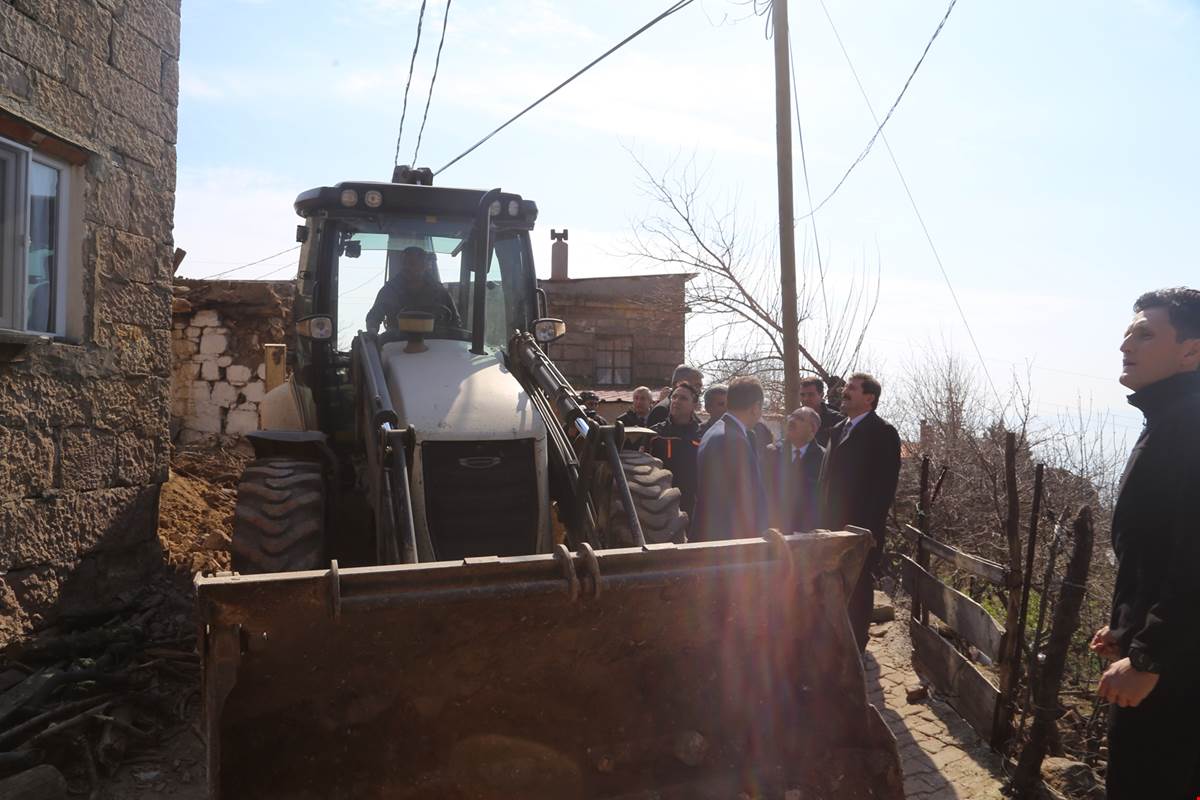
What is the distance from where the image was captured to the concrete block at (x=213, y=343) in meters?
14.2

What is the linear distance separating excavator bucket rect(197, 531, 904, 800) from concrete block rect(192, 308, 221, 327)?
12.5 m

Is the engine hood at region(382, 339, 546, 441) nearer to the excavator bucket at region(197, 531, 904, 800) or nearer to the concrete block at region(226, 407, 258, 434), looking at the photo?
the excavator bucket at region(197, 531, 904, 800)

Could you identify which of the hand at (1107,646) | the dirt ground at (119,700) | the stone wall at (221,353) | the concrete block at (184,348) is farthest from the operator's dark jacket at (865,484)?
the concrete block at (184,348)

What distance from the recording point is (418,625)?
3.07m

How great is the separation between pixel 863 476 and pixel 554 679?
2724 mm

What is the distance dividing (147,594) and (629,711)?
3.60 metres

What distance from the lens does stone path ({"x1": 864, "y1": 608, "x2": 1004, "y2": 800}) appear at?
4.18 metres

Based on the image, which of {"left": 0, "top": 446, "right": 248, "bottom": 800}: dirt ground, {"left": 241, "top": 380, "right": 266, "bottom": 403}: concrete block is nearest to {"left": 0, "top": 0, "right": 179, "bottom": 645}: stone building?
{"left": 0, "top": 446, "right": 248, "bottom": 800}: dirt ground

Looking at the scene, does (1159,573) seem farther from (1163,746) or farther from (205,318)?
(205,318)

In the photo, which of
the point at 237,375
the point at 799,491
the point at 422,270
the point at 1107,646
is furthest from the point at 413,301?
the point at 237,375

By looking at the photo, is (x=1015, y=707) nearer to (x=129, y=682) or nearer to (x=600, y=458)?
(x=600, y=458)

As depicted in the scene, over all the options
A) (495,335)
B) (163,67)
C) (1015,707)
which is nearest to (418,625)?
(495,335)

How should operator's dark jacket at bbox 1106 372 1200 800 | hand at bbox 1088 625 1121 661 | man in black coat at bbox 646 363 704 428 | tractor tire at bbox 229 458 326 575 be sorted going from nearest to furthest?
operator's dark jacket at bbox 1106 372 1200 800
hand at bbox 1088 625 1121 661
tractor tire at bbox 229 458 326 575
man in black coat at bbox 646 363 704 428

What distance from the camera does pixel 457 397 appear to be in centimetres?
456
